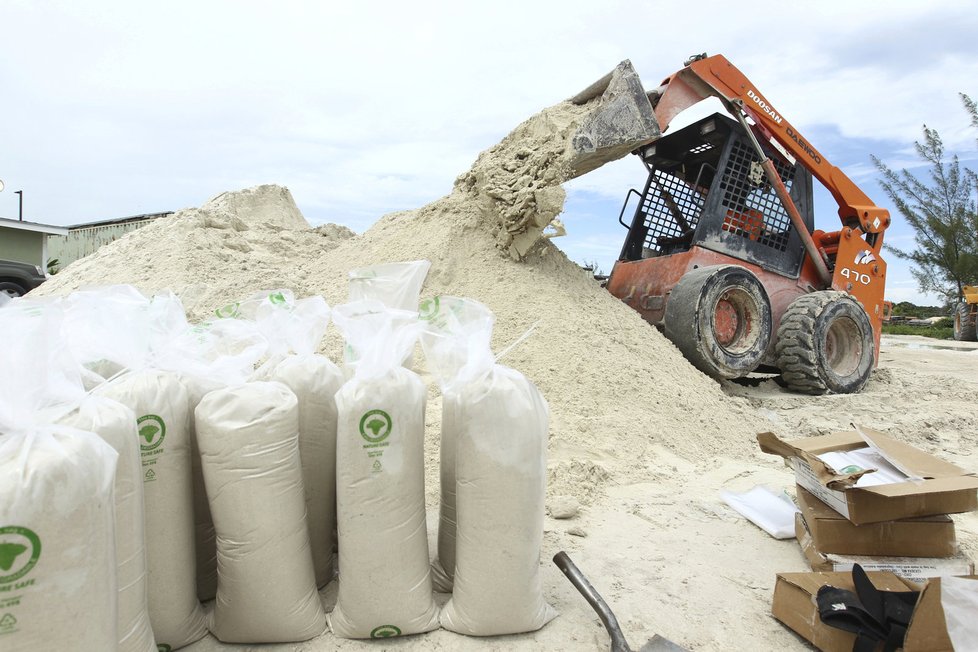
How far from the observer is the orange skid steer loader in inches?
228

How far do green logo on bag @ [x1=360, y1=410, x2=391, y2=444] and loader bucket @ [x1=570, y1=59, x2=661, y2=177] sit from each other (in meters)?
3.83

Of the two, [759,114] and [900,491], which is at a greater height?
[759,114]

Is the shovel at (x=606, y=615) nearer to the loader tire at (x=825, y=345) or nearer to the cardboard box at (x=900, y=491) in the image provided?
the cardboard box at (x=900, y=491)

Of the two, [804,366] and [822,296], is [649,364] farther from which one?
[822,296]

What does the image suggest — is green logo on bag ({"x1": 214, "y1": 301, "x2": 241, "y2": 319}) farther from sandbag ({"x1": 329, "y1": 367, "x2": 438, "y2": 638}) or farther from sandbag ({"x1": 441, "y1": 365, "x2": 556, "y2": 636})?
sandbag ({"x1": 441, "y1": 365, "x2": 556, "y2": 636})

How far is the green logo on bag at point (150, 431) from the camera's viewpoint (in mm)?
1885

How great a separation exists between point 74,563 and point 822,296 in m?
6.47

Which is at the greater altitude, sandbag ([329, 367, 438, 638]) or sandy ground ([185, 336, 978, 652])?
sandbag ([329, 367, 438, 638])

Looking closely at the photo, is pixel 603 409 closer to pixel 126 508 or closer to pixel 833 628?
pixel 833 628

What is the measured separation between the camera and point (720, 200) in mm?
6254

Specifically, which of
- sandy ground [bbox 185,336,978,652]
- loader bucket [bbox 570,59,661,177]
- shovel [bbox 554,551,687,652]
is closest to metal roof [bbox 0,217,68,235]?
loader bucket [bbox 570,59,661,177]

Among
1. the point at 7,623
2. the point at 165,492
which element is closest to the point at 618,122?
the point at 165,492

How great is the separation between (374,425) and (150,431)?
2.14 feet

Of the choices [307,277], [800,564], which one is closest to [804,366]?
[800,564]
